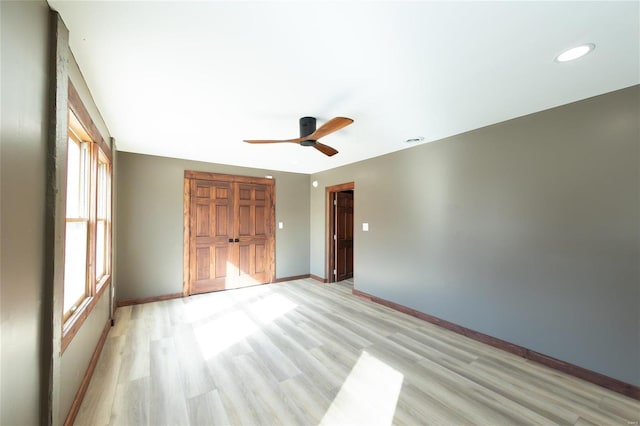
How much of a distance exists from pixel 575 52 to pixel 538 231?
1.56 metres

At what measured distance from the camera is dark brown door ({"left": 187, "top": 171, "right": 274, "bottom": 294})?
Result: 4465 millimetres

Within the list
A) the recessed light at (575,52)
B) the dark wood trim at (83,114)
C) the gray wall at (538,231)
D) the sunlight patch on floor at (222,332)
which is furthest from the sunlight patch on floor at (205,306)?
the recessed light at (575,52)

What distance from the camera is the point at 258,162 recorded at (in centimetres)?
458

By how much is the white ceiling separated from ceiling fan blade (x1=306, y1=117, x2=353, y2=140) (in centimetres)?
23

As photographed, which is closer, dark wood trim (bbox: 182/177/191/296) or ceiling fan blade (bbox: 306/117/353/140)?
ceiling fan blade (bbox: 306/117/353/140)

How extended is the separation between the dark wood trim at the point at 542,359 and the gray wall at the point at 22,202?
355 cm

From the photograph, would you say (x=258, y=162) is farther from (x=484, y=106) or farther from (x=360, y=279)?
(x=484, y=106)

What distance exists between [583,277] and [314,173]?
447 centimetres

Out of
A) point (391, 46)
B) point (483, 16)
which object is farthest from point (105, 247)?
point (483, 16)

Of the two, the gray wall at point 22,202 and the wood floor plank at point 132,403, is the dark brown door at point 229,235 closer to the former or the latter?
the wood floor plank at point 132,403

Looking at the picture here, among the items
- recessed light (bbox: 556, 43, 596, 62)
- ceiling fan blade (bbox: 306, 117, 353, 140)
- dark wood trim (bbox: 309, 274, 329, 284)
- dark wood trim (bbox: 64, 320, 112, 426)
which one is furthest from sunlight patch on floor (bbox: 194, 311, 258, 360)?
recessed light (bbox: 556, 43, 596, 62)

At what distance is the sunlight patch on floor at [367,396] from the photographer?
5.65 ft

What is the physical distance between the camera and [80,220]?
2.04 metres

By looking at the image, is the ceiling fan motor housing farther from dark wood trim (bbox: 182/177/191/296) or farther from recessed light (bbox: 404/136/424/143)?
dark wood trim (bbox: 182/177/191/296)
